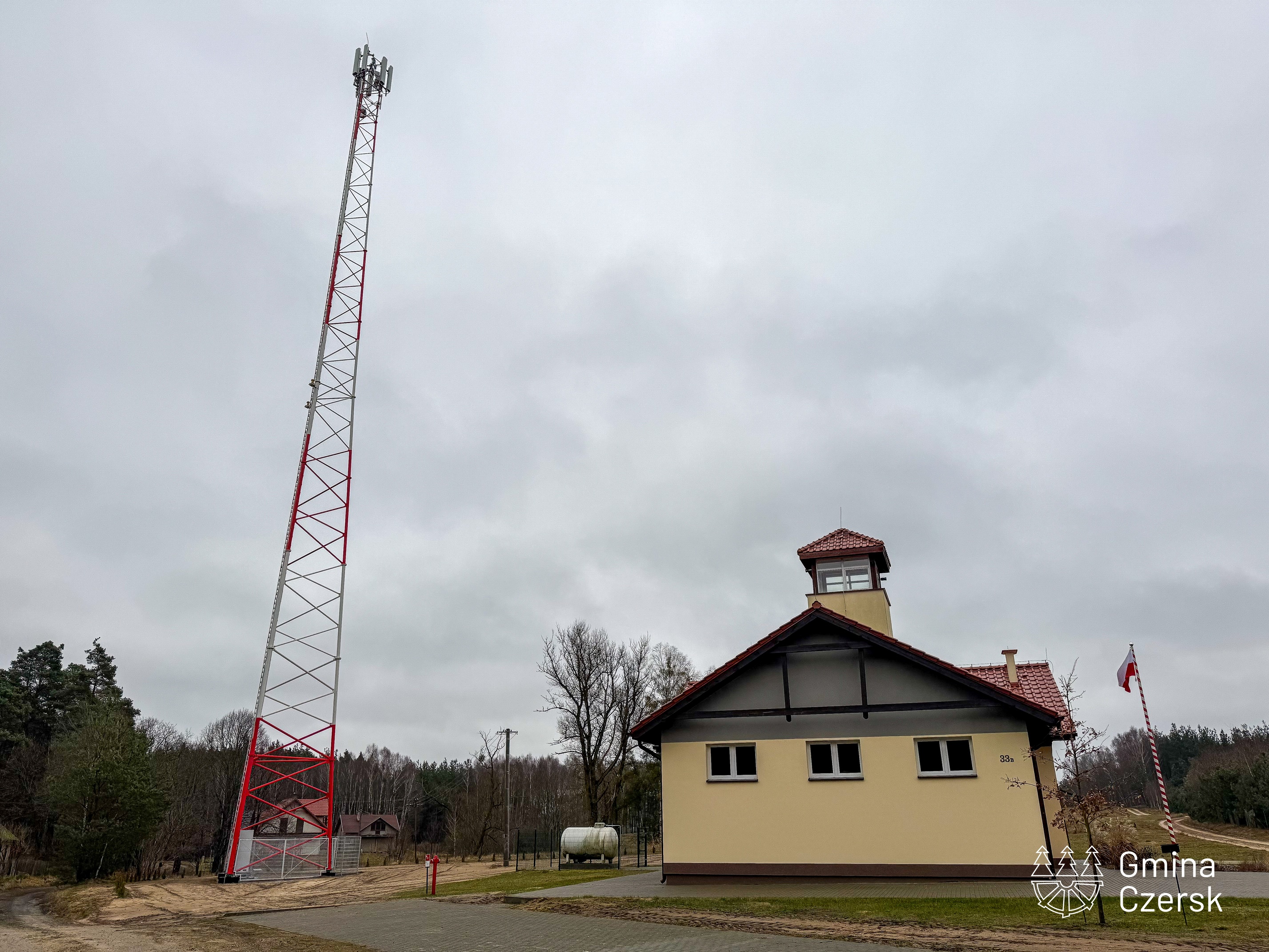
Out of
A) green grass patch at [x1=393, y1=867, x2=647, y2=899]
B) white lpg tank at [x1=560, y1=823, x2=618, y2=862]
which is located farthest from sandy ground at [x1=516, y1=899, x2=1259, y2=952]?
white lpg tank at [x1=560, y1=823, x2=618, y2=862]

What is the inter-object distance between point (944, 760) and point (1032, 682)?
5668mm

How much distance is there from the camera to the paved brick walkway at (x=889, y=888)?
14.4m

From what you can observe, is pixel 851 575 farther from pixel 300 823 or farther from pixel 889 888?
pixel 300 823

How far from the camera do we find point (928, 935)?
10.2 metres

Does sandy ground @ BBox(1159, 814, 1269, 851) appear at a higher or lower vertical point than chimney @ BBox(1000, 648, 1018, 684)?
lower

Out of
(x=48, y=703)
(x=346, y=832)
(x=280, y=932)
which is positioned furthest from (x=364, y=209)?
(x=346, y=832)

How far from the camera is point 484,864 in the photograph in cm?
3984

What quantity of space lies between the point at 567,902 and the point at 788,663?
25.3 ft

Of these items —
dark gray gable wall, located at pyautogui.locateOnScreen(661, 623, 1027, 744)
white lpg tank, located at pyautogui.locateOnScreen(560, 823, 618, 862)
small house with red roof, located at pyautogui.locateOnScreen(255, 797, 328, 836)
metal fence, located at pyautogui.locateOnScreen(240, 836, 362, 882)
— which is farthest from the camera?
small house with red roof, located at pyautogui.locateOnScreen(255, 797, 328, 836)

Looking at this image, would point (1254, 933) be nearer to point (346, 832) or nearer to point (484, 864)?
point (484, 864)

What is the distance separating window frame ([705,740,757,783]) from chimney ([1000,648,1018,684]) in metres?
7.88

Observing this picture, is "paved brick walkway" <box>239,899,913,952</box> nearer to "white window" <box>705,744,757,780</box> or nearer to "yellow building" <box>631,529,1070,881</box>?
"yellow building" <box>631,529,1070,881</box>

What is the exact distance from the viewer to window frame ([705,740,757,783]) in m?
19.0

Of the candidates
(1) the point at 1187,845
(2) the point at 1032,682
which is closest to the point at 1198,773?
(1) the point at 1187,845
